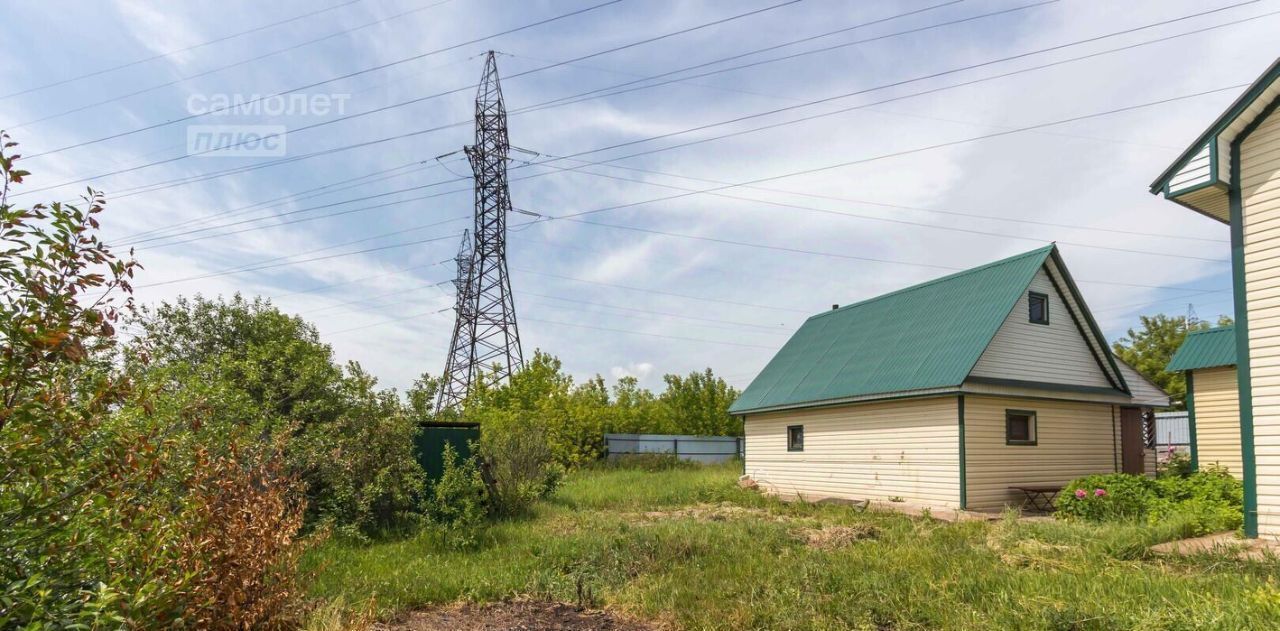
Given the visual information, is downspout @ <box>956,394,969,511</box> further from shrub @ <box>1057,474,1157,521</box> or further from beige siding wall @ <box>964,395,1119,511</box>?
shrub @ <box>1057,474,1157,521</box>

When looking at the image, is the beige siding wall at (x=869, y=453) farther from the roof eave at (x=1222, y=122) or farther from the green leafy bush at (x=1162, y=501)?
the roof eave at (x=1222, y=122)

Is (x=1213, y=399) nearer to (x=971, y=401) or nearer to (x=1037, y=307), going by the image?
(x=1037, y=307)

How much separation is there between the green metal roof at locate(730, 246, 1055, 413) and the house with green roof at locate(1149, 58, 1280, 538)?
560 cm

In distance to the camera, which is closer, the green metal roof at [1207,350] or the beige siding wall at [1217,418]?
the beige siding wall at [1217,418]

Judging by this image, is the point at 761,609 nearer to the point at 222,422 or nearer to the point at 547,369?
the point at 222,422

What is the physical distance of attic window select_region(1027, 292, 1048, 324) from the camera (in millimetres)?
16609

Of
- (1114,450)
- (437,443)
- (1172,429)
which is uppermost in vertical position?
(437,443)

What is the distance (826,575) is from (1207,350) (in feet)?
45.0

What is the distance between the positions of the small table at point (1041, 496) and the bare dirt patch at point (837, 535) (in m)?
5.25

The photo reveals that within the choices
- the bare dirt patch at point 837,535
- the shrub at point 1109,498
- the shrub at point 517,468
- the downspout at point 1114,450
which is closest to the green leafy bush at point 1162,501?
the shrub at point 1109,498


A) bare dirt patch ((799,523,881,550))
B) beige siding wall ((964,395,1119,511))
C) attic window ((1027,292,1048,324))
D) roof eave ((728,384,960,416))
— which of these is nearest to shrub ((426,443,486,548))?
bare dirt patch ((799,523,881,550))

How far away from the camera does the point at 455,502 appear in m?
11.9

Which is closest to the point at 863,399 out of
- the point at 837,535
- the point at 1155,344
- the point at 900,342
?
the point at 900,342

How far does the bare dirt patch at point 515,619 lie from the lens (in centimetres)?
693
